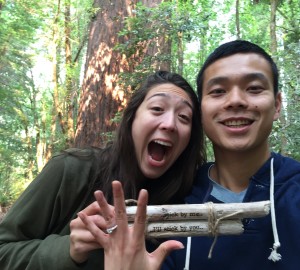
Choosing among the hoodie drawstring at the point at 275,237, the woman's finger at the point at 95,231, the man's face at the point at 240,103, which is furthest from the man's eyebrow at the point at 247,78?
the woman's finger at the point at 95,231

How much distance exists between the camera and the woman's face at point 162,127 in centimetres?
233

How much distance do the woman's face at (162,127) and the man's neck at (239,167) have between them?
0.35 m

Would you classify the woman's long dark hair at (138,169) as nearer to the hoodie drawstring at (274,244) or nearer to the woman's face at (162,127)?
the woman's face at (162,127)

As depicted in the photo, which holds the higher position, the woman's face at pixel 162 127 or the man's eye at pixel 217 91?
the man's eye at pixel 217 91

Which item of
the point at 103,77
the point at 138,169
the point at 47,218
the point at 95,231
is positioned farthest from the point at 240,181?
the point at 103,77

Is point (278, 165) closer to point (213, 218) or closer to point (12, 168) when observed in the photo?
point (213, 218)

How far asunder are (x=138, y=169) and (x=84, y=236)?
32.9 inches

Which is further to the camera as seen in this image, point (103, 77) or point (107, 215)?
point (103, 77)

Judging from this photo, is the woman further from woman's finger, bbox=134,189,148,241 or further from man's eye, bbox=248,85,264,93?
man's eye, bbox=248,85,264,93

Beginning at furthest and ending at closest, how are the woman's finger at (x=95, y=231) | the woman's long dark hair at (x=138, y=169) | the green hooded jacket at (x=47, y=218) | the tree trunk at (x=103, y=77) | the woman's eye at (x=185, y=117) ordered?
the tree trunk at (x=103, y=77), the woman's eye at (x=185, y=117), the woman's long dark hair at (x=138, y=169), the green hooded jacket at (x=47, y=218), the woman's finger at (x=95, y=231)

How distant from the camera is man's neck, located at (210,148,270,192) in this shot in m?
2.01

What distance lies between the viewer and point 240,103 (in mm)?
1911

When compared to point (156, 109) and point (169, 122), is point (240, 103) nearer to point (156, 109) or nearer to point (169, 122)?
point (169, 122)

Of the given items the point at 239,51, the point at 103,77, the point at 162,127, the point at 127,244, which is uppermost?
the point at 103,77
